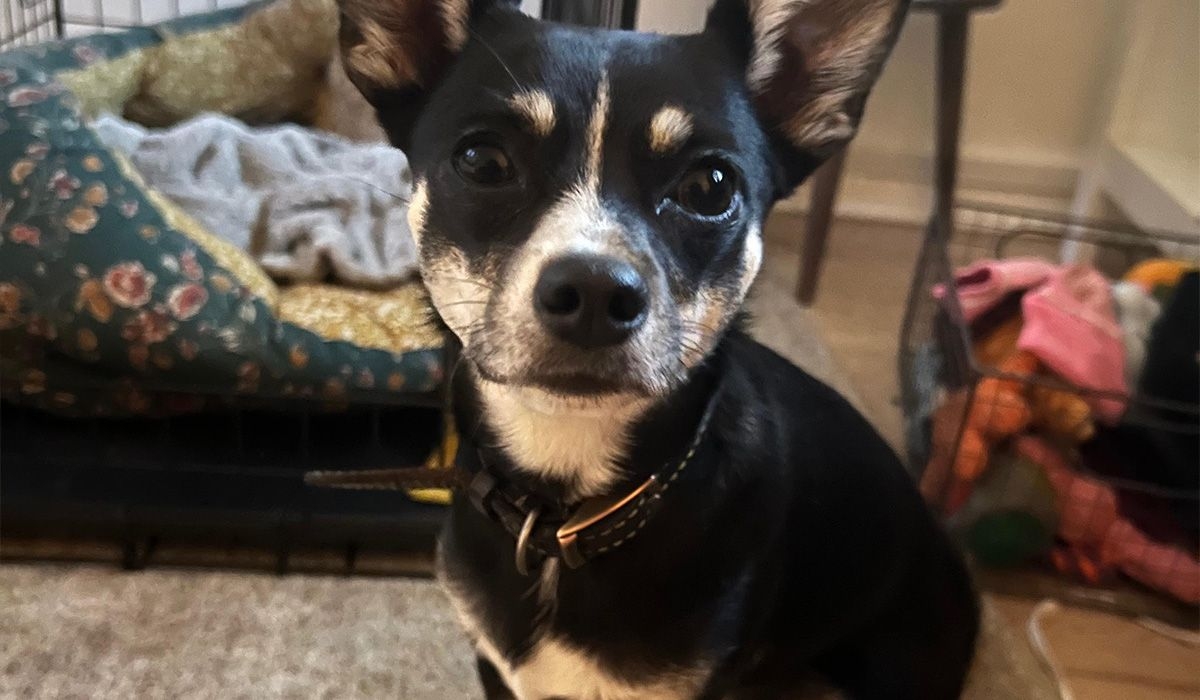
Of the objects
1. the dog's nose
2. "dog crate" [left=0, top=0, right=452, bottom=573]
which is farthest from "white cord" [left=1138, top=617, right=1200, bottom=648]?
the dog's nose

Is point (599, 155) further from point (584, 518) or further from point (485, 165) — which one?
point (584, 518)

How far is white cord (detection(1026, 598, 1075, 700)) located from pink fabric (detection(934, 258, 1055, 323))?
518 millimetres

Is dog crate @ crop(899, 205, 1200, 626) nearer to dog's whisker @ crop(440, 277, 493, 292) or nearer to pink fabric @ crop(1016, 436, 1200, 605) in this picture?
pink fabric @ crop(1016, 436, 1200, 605)

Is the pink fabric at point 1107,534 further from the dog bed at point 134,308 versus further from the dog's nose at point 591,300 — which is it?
the dog's nose at point 591,300

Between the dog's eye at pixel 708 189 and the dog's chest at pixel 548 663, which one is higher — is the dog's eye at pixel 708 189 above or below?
above

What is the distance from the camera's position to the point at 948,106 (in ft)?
6.99

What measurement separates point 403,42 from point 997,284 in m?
1.30

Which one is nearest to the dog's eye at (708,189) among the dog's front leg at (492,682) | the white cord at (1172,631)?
the dog's front leg at (492,682)

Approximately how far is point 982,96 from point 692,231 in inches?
84.2

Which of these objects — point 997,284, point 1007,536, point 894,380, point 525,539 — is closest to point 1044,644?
point 1007,536

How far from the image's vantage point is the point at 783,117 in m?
1.05

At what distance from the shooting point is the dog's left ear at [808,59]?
97 centimetres

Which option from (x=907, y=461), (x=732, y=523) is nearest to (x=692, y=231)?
→ (x=732, y=523)

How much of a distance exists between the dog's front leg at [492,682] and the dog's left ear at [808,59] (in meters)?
0.63
